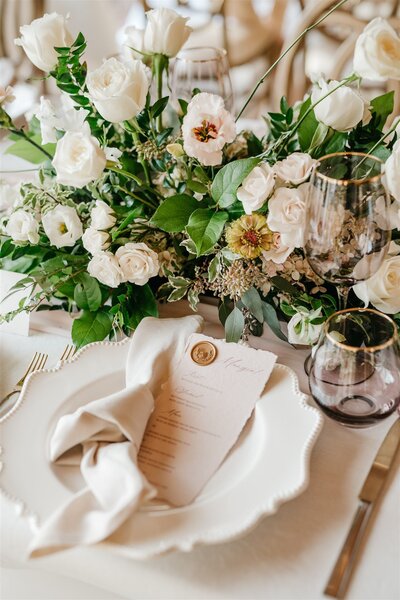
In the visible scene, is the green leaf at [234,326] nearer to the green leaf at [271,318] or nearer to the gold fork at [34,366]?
the green leaf at [271,318]

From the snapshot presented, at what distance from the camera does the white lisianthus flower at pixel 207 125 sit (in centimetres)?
88

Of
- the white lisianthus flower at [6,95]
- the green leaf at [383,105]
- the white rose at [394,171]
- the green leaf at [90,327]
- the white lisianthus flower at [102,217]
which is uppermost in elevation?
the green leaf at [383,105]

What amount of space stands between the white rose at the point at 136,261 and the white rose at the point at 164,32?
0.32 m

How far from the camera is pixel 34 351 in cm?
101

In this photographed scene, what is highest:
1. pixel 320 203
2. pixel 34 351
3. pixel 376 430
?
pixel 320 203

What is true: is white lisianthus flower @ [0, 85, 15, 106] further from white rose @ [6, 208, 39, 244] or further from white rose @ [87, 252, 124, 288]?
white rose @ [87, 252, 124, 288]

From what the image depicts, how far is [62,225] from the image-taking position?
3.20 ft

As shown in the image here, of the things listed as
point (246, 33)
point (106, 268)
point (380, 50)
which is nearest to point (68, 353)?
point (106, 268)

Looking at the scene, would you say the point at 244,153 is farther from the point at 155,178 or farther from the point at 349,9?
the point at 349,9

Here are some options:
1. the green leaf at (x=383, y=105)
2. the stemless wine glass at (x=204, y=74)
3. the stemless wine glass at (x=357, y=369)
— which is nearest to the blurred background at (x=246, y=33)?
the stemless wine glass at (x=204, y=74)

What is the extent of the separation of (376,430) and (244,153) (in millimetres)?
515

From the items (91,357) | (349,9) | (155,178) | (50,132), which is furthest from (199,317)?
(349,9)

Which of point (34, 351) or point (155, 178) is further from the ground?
point (155, 178)

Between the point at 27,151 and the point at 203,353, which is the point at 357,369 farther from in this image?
the point at 27,151
